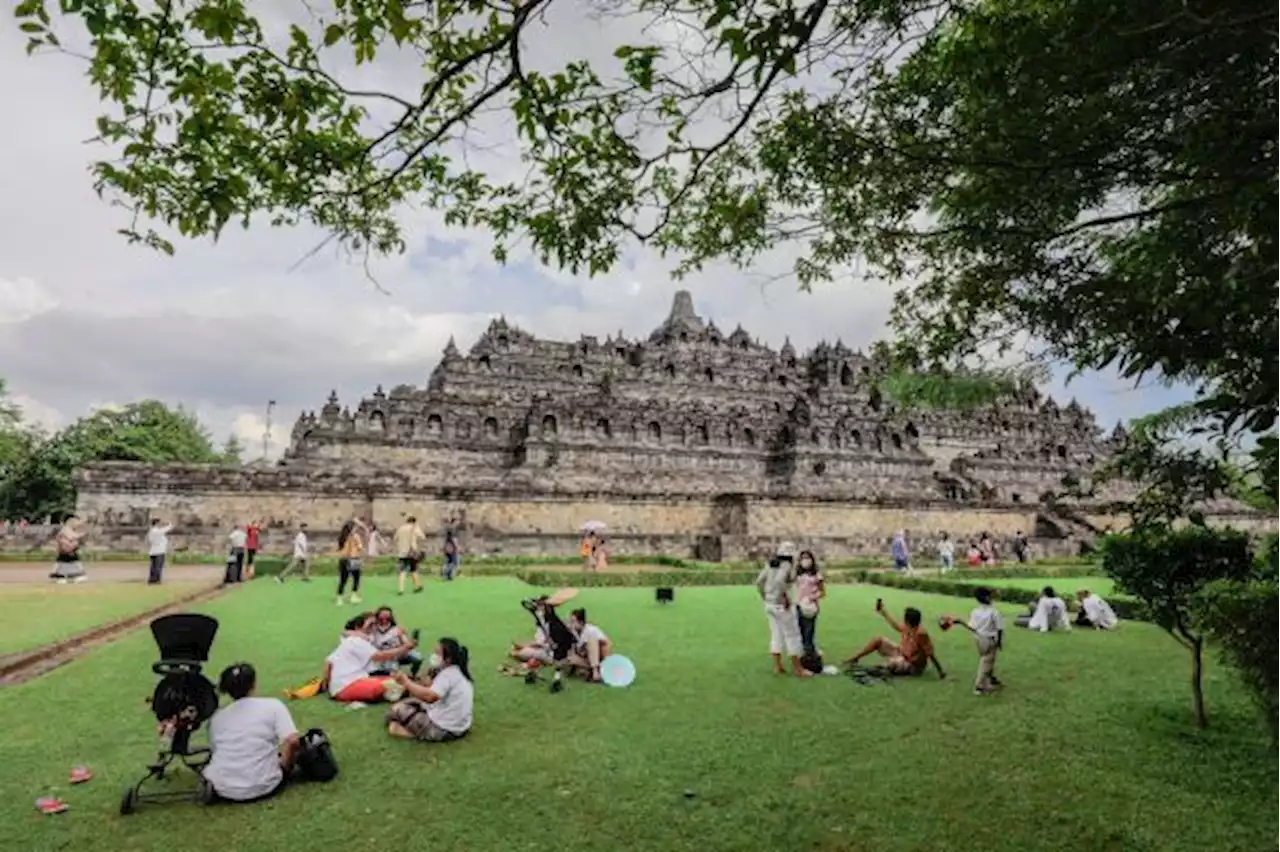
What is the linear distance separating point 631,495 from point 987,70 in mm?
30112

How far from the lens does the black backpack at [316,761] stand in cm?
528

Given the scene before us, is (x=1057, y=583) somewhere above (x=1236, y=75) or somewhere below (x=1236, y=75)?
below

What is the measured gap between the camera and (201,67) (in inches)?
174

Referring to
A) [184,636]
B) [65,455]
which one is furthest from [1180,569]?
[65,455]

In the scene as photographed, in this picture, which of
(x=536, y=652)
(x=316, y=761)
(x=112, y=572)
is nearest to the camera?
(x=316, y=761)

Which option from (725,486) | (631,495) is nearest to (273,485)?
(631,495)

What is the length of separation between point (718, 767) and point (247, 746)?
3.15m

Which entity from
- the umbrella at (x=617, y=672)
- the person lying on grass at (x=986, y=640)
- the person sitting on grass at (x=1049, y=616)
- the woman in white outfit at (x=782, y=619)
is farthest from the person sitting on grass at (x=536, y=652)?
the person sitting on grass at (x=1049, y=616)

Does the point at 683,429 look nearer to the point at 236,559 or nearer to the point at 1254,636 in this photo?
the point at 236,559

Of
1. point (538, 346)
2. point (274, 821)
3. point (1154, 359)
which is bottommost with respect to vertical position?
point (274, 821)

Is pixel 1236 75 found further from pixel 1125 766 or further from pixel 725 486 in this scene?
pixel 725 486

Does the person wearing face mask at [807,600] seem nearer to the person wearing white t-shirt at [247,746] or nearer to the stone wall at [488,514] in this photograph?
the person wearing white t-shirt at [247,746]

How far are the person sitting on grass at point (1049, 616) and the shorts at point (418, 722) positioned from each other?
381 inches

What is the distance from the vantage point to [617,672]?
8.27 m
